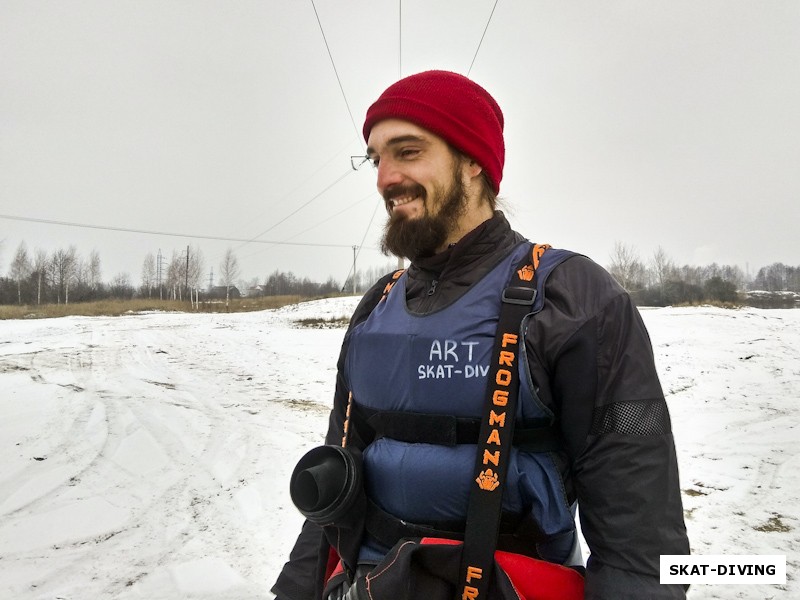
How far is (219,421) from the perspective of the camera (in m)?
6.87

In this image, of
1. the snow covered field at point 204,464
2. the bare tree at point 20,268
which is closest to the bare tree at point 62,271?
the bare tree at point 20,268

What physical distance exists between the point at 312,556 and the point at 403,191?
1390mm

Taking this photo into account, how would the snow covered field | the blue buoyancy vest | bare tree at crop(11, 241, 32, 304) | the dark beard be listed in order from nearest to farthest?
Result: the blue buoyancy vest → the dark beard → the snow covered field → bare tree at crop(11, 241, 32, 304)

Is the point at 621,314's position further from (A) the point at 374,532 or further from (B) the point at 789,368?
(B) the point at 789,368

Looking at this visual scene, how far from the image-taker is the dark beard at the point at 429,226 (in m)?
1.57

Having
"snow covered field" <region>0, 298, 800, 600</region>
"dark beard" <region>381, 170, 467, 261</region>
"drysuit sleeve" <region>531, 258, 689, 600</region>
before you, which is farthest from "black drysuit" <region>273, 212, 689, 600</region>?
"snow covered field" <region>0, 298, 800, 600</region>

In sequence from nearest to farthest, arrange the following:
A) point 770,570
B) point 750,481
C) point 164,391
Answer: point 770,570 < point 750,481 < point 164,391

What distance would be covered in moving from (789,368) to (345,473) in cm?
1295

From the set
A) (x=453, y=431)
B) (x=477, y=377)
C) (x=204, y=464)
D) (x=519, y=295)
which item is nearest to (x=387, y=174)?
(x=519, y=295)

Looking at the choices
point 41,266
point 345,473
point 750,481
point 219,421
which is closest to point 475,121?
point 345,473

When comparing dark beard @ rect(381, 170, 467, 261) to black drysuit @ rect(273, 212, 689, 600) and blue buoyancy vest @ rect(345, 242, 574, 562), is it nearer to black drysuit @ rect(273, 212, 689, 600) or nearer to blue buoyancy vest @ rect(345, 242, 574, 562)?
blue buoyancy vest @ rect(345, 242, 574, 562)

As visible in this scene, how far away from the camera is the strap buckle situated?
1.27 metres

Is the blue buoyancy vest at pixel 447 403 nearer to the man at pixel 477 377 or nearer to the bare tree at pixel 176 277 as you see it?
the man at pixel 477 377

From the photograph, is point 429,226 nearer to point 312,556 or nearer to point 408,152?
point 408,152
